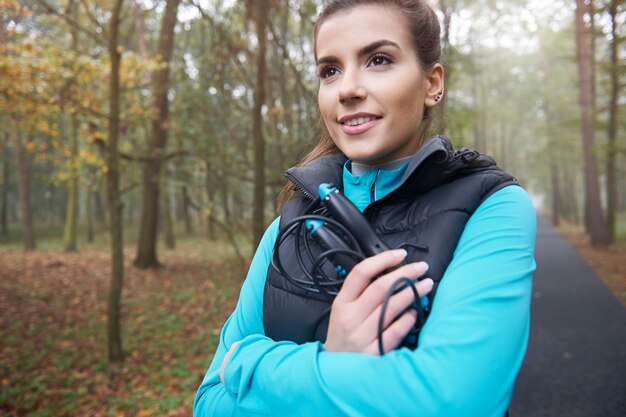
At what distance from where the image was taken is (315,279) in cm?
115

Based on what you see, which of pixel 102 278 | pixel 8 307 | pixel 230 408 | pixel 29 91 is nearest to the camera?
pixel 230 408

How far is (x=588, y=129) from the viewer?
14781mm

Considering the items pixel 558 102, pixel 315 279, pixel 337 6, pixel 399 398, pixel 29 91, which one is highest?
pixel 558 102

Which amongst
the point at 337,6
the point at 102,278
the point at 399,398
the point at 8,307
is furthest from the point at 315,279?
the point at 102,278

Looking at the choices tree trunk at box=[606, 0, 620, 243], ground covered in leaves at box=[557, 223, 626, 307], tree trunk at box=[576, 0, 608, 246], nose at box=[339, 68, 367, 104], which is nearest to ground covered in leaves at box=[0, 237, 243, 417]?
nose at box=[339, 68, 367, 104]

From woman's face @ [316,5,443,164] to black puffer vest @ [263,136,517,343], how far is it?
131mm

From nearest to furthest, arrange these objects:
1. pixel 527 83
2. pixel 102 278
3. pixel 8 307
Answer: pixel 8 307 < pixel 102 278 < pixel 527 83

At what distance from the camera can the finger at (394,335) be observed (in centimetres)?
100

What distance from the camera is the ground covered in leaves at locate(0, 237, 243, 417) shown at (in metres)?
5.49

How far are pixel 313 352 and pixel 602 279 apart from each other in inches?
456

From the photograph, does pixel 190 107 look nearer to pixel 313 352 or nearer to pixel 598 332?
pixel 598 332

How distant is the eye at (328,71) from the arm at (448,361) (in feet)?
2.18

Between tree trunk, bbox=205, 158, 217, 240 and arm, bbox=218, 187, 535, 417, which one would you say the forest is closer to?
tree trunk, bbox=205, 158, 217, 240

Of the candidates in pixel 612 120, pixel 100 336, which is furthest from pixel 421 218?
pixel 612 120
